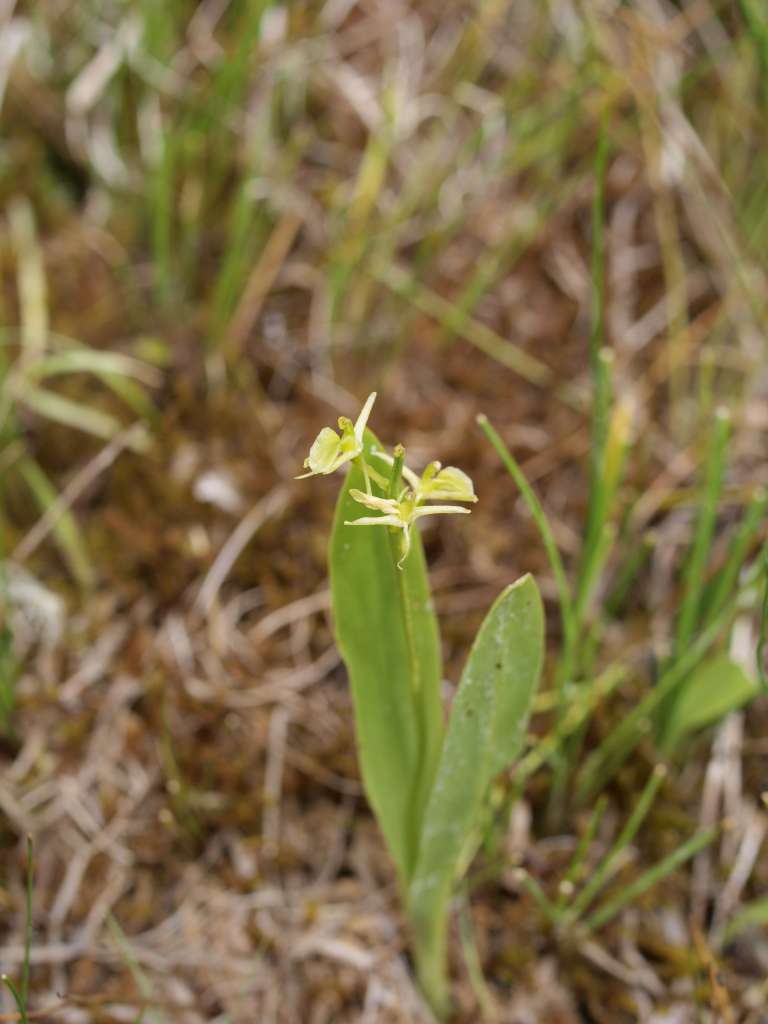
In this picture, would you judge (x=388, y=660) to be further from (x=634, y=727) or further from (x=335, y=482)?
(x=335, y=482)

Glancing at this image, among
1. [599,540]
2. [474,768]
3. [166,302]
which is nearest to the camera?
[474,768]

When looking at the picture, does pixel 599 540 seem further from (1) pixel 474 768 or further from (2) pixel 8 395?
(2) pixel 8 395

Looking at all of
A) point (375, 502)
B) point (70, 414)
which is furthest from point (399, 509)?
point (70, 414)

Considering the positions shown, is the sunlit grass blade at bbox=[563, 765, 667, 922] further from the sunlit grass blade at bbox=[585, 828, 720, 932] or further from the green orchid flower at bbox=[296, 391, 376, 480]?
the green orchid flower at bbox=[296, 391, 376, 480]

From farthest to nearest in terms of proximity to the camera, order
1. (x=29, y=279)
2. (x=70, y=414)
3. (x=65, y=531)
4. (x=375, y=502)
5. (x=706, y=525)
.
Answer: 1. (x=29, y=279)
2. (x=70, y=414)
3. (x=65, y=531)
4. (x=706, y=525)
5. (x=375, y=502)

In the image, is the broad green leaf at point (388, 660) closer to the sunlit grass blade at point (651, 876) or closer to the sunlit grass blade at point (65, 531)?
the sunlit grass blade at point (651, 876)

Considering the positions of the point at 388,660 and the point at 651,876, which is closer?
the point at 388,660

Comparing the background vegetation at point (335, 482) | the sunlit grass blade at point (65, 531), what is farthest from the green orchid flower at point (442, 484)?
the sunlit grass blade at point (65, 531)

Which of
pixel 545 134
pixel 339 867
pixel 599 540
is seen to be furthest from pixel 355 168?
pixel 339 867
